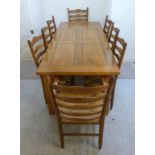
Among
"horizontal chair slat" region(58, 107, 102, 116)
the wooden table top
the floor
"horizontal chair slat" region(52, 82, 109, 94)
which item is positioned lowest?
the floor

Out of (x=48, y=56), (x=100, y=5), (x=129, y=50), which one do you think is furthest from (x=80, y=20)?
(x=48, y=56)

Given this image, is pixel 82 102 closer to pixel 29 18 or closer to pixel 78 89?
pixel 78 89

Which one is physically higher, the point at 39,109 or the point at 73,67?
the point at 73,67

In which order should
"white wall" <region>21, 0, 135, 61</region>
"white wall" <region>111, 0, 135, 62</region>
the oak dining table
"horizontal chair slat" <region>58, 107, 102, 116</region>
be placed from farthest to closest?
"white wall" <region>21, 0, 135, 61</region>
"white wall" <region>111, 0, 135, 62</region>
the oak dining table
"horizontal chair slat" <region>58, 107, 102, 116</region>

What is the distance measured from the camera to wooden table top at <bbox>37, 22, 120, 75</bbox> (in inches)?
55.1

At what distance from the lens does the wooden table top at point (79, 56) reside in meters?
1.40

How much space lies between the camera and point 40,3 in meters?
3.11

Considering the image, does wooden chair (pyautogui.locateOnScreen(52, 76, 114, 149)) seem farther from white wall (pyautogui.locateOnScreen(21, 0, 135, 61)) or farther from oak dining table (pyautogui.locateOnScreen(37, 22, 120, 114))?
white wall (pyautogui.locateOnScreen(21, 0, 135, 61))

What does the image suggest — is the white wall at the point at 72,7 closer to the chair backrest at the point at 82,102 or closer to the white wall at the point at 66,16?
the white wall at the point at 66,16

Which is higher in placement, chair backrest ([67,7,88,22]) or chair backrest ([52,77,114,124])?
chair backrest ([67,7,88,22])

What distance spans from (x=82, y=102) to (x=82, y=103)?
0.13ft

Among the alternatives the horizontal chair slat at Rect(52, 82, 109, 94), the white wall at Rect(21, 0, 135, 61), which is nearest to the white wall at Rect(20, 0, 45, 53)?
the white wall at Rect(21, 0, 135, 61)
